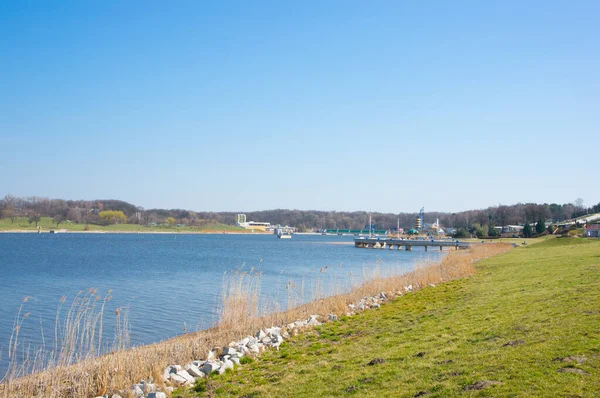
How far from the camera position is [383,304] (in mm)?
18047

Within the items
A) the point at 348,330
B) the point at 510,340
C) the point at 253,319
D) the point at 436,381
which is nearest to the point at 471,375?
the point at 436,381

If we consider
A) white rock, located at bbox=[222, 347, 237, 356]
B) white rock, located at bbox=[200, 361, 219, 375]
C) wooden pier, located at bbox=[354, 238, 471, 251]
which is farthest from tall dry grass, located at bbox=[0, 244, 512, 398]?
wooden pier, located at bbox=[354, 238, 471, 251]

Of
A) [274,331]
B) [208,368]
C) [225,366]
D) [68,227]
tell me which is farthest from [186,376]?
[68,227]

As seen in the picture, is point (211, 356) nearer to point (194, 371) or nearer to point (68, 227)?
point (194, 371)

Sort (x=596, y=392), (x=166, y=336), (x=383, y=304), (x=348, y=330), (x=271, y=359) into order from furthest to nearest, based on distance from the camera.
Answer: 1. (x=383, y=304)
2. (x=166, y=336)
3. (x=348, y=330)
4. (x=271, y=359)
5. (x=596, y=392)

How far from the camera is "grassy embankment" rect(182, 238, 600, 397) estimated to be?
22.3 feet

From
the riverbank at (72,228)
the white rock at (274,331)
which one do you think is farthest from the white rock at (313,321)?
the riverbank at (72,228)

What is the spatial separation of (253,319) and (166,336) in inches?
142

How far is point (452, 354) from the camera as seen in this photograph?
8.74 m

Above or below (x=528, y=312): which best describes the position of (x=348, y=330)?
below

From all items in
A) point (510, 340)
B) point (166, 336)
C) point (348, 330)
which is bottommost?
point (166, 336)

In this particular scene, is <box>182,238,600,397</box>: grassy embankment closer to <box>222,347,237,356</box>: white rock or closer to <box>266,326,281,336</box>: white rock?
<box>266,326,281,336</box>: white rock

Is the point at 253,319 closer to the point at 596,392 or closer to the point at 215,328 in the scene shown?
the point at 215,328

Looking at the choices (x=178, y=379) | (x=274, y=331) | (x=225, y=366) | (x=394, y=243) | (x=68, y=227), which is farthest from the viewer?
(x=68, y=227)
